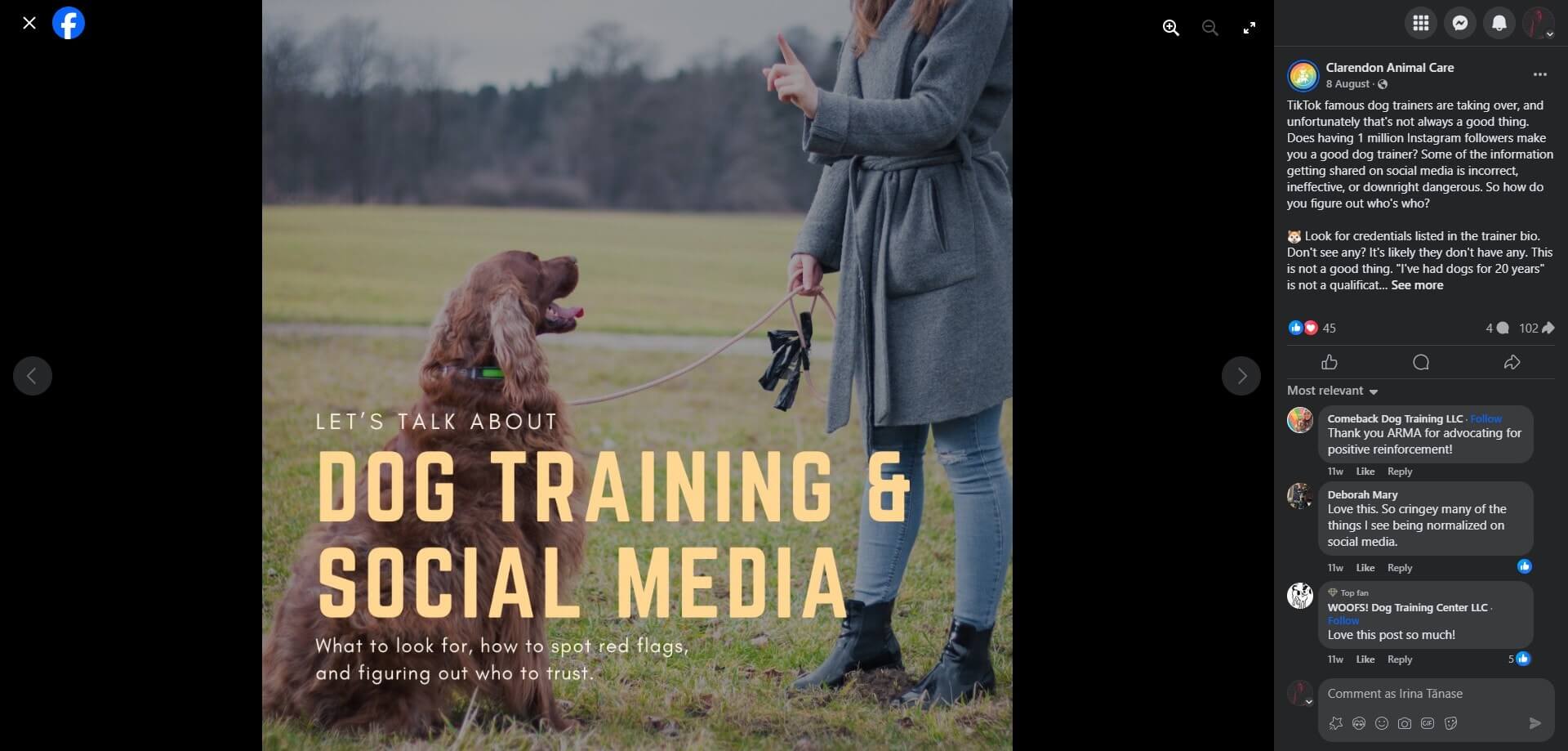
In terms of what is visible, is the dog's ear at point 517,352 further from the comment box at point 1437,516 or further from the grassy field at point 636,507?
the comment box at point 1437,516

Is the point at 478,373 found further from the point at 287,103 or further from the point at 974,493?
the point at 287,103

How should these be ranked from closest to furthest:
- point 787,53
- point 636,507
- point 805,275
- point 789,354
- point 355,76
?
point 787,53 → point 805,275 → point 789,354 → point 636,507 → point 355,76

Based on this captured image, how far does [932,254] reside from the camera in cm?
277

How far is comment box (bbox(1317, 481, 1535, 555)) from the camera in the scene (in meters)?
2.56

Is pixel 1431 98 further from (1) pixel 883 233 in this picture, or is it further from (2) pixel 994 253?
(1) pixel 883 233

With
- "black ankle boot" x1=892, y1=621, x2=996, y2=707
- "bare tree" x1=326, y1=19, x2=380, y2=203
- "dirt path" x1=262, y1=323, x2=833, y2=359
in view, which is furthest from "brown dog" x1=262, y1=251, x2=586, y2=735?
"dirt path" x1=262, y1=323, x2=833, y2=359

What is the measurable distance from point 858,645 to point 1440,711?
4.45ft

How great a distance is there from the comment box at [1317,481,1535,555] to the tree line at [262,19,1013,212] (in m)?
3.32

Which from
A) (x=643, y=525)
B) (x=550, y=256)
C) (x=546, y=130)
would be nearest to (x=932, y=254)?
(x=643, y=525)

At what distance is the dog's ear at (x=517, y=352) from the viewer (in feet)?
9.36

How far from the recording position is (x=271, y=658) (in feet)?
8.75
